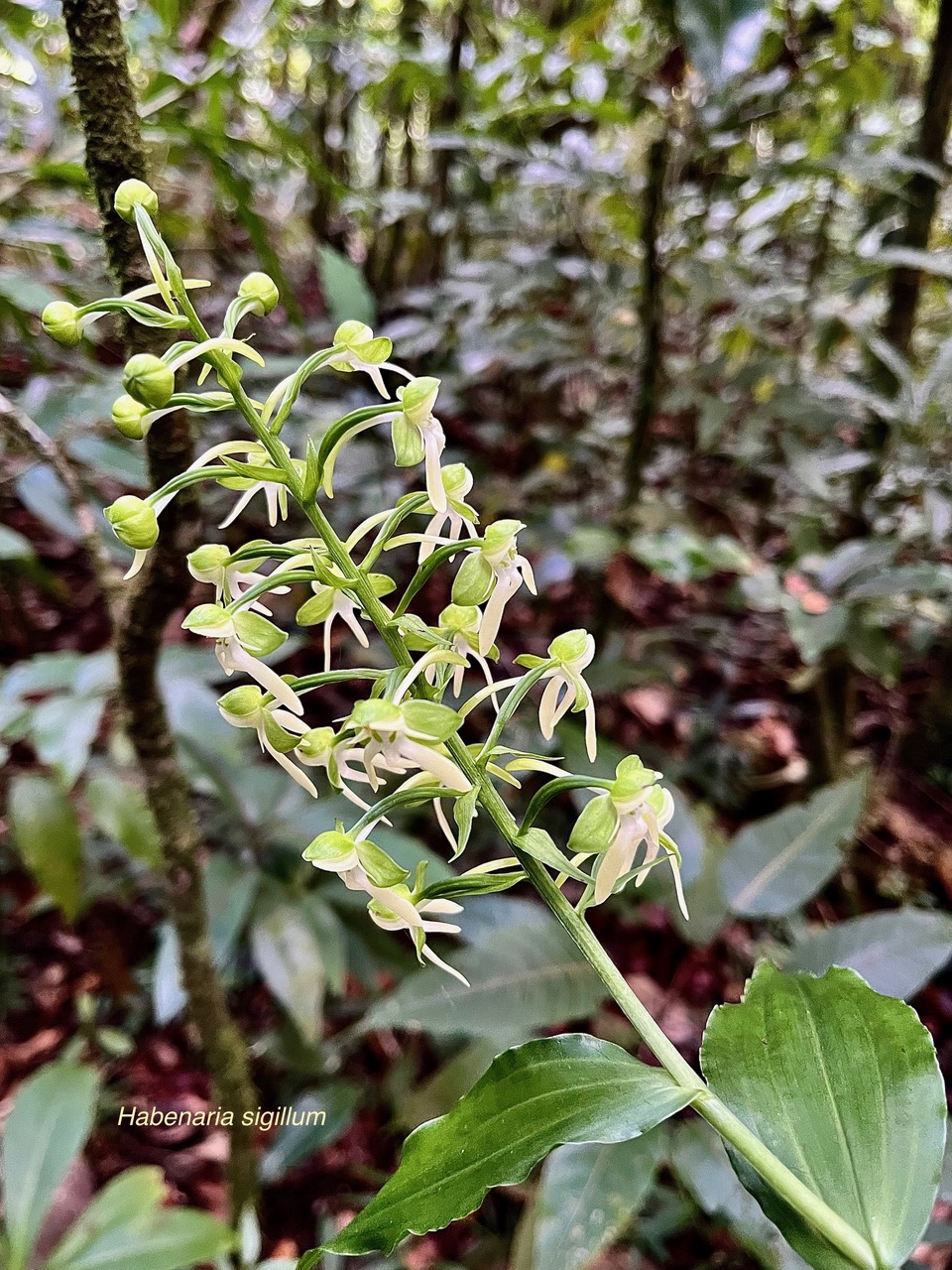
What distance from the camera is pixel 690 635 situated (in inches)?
54.5

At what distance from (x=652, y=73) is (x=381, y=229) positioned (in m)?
1.08

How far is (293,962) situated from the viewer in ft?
2.60

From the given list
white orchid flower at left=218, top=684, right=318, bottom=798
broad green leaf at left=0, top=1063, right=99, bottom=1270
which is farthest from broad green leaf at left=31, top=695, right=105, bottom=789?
white orchid flower at left=218, top=684, right=318, bottom=798

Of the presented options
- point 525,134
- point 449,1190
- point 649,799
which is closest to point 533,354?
point 525,134

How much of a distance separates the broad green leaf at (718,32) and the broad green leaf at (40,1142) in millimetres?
1082

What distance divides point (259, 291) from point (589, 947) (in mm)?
339

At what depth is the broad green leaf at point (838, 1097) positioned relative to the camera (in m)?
0.35

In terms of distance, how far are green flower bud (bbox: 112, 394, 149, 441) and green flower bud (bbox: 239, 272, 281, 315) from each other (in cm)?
8

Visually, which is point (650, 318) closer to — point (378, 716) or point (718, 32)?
point (718, 32)

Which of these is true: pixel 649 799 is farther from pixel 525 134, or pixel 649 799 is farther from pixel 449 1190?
pixel 525 134

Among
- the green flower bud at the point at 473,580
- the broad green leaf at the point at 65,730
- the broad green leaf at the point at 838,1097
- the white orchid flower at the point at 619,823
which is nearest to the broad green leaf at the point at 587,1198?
the broad green leaf at the point at 838,1097

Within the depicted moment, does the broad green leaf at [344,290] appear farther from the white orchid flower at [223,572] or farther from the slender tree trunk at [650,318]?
the white orchid flower at [223,572]

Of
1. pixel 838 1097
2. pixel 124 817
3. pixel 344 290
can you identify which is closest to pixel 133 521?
pixel 838 1097

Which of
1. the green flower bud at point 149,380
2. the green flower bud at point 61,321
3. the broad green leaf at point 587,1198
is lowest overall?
the broad green leaf at point 587,1198
